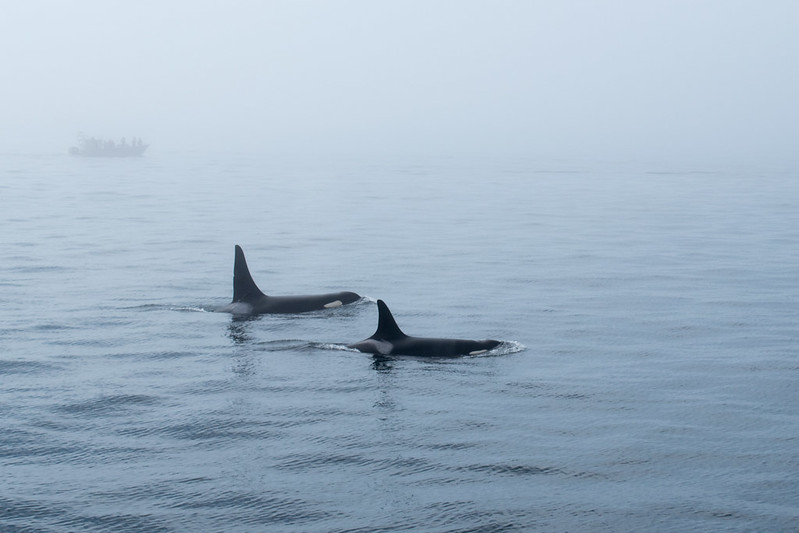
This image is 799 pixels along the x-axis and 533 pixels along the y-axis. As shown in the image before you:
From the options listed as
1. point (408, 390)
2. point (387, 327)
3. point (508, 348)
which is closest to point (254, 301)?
point (387, 327)

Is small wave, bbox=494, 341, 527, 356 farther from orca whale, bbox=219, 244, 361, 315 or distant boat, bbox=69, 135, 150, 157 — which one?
distant boat, bbox=69, 135, 150, 157

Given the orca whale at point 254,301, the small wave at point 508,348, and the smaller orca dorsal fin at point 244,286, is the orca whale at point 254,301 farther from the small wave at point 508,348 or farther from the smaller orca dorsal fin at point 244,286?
the small wave at point 508,348

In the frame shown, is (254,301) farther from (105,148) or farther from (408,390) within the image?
(105,148)

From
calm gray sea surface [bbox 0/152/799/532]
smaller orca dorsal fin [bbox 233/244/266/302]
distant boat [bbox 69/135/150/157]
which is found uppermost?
distant boat [bbox 69/135/150/157]

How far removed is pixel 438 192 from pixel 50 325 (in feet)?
157

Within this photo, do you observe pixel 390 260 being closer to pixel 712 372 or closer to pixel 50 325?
pixel 50 325

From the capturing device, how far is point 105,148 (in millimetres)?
145250

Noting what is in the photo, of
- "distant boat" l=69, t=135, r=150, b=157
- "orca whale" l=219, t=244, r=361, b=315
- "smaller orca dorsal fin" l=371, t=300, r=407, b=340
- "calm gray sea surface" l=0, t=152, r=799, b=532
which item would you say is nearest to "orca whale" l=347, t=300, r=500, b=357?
"smaller orca dorsal fin" l=371, t=300, r=407, b=340

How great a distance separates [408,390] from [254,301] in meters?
7.35

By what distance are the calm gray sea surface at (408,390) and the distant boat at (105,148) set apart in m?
109

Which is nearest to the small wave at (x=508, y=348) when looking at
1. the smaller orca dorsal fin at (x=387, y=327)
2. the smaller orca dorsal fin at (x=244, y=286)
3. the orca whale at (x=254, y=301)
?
the smaller orca dorsal fin at (x=387, y=327)

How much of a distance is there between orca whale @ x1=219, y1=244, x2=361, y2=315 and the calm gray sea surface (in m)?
0.51

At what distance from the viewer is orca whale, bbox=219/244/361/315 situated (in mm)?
21750

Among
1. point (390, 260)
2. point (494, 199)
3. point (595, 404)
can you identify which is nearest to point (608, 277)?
point (390, 260)
